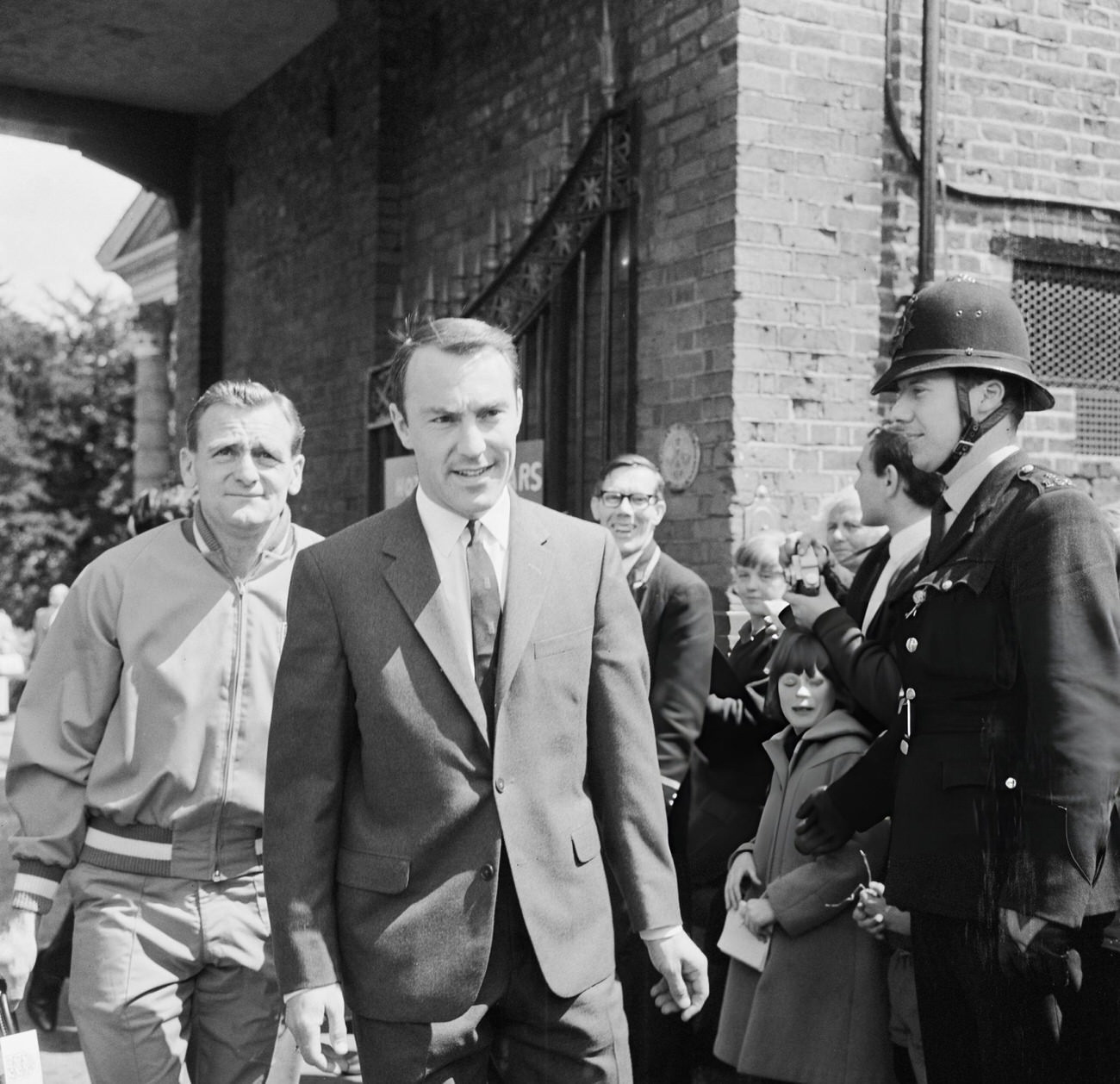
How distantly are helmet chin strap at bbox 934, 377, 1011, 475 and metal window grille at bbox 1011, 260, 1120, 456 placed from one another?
3.24 m

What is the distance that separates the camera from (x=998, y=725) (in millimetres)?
2939

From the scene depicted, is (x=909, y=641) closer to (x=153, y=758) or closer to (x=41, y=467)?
(x=153, y=758)

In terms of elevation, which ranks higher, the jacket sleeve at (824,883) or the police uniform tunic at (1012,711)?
the police uniform tunic at (1012,711)

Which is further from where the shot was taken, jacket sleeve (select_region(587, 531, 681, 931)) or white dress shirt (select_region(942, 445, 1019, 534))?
white dress shirt (select_region(942, 445, 1019, 534))

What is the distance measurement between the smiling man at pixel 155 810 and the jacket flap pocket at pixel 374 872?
0.74 meters

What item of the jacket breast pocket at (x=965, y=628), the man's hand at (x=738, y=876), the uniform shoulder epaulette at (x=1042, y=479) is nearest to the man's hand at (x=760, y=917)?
the man's hand at (x=738, y=876)

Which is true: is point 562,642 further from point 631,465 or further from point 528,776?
point 631,465


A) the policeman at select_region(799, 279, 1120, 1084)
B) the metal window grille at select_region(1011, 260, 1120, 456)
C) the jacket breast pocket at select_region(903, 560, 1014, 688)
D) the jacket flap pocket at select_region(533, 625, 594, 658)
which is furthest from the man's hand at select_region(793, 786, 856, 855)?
the metal window grille at select_region(1011, 260, 1120, 456)

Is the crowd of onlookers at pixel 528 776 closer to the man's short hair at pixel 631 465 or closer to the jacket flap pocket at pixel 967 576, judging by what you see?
the jacket flap pocket at pixel 967 576

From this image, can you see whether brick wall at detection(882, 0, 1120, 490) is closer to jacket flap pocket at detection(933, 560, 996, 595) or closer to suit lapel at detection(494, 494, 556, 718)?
jacket flap pocket at detection(933, 560, 996, 595)

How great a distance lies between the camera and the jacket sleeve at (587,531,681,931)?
2.62 m

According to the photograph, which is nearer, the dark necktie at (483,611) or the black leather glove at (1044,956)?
the dark necktie at (483,611)

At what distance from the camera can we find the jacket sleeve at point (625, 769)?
2.62 m

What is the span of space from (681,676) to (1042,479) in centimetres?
161
